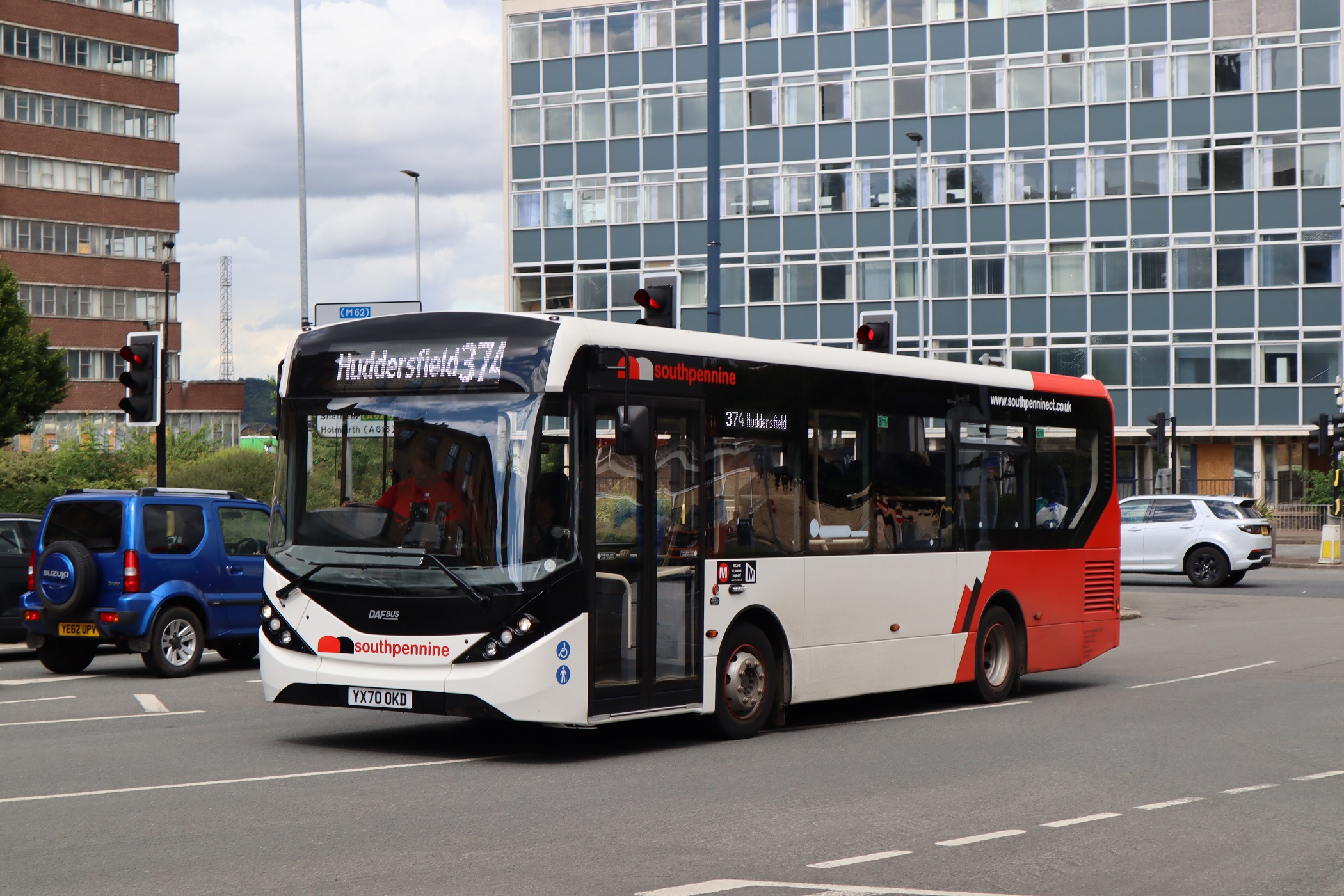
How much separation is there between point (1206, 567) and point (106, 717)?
2493 centimetres

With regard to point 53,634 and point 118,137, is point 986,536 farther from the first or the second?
point 118,137

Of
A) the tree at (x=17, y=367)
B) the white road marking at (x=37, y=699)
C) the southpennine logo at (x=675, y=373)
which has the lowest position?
the white road marking at (x=37, y=699)

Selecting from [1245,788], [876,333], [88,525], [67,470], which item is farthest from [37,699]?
[67,470]

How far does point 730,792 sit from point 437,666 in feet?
7.12

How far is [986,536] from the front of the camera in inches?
572

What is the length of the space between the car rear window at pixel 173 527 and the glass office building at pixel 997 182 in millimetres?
36522

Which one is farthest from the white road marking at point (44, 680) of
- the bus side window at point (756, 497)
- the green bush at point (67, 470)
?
the green bush at point (67, 470)

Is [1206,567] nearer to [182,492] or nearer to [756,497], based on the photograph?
[182,492]

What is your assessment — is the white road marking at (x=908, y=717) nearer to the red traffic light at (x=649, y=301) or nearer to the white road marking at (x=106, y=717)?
the red traffic light at (x=649, y=301)

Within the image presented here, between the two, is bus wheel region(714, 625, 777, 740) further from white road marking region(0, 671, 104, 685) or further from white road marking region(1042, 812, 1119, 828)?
white road marking region(0, 671, 104, 685)

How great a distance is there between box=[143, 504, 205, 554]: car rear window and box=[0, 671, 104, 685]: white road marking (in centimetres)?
153

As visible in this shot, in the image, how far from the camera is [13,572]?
60.9ft

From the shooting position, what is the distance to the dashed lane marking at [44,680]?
635 inches

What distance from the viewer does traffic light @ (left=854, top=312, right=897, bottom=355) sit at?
1744 centimetres
